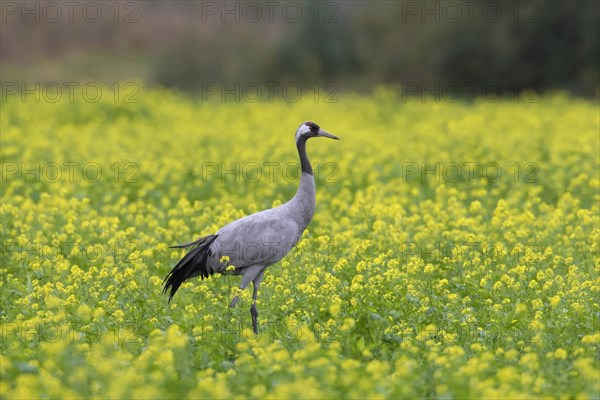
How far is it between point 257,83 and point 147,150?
21.3m

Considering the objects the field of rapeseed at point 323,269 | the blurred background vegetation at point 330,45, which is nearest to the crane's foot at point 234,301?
the field of rapeseed at point 323,269

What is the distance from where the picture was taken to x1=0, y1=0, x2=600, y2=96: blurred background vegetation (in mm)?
32875

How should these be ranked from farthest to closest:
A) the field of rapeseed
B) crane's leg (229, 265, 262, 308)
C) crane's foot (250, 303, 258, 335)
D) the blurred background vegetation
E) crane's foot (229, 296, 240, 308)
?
the blurred background vegetation < crane's leg (229, 265, 262, 308) < crane's foot (229, 296, 240, 308) < crane's foot (250, 303, 258, 335) < the field of rapeseed

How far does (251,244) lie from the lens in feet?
29.2

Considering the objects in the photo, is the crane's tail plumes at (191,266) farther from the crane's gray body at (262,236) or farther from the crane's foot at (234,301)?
the crane's foot at (234,301)

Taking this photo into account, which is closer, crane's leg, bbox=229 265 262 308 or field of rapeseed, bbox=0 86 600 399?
field of rapeseed, bbox=0 86 600 399

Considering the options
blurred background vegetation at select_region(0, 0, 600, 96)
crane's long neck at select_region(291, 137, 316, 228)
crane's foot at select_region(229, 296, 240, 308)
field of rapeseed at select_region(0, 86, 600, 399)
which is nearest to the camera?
field of rapeseed at select_region(0, 86, 600, 399)

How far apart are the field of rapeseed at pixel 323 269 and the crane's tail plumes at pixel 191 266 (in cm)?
23

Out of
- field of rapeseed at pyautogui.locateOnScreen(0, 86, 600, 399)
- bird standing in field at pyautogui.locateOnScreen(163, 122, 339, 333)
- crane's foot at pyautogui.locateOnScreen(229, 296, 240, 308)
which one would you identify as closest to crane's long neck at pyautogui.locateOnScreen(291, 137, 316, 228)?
bird standing in field at pyautogui.locateOnScreen(163, 122, 339, 333)

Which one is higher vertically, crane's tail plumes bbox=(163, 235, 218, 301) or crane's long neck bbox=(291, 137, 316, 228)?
crane's long neck bbox=(291, 137, 316, 228)

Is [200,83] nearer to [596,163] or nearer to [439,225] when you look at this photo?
[596,163]

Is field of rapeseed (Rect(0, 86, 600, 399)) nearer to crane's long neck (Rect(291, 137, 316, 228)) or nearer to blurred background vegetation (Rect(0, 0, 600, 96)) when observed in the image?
crane's long neck (Rect(291, 137, 316, 228))

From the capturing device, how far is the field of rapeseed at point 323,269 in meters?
6.39

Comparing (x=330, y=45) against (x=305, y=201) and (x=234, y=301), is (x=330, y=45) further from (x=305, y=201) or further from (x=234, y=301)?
(x=234, y=301)
